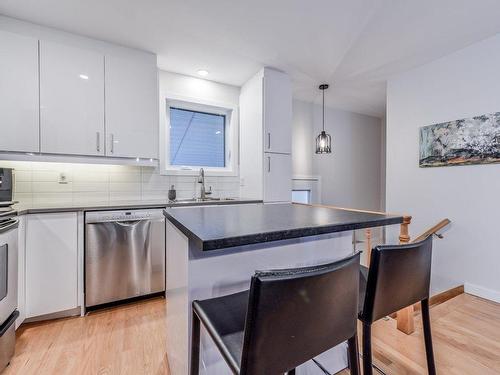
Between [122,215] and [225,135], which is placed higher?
[225,135]

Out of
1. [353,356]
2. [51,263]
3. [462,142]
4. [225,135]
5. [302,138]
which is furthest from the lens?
[302,138]

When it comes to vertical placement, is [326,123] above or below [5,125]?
above

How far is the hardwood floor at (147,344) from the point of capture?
4.83ft

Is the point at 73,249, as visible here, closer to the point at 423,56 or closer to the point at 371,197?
the point at 423,56

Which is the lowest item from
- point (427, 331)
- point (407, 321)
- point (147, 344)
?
point (147, 344)

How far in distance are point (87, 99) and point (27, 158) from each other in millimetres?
719

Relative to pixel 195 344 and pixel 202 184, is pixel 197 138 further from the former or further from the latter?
pixel 195 344

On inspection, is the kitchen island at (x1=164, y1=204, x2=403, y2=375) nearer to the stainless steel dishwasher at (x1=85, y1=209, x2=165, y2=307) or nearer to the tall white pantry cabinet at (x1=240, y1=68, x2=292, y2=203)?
the stainless steel dishwasher at (x1=85, y1=209, x2=165, y2=307)

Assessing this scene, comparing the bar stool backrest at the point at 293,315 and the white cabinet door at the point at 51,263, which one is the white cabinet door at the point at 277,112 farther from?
the bar stool backrest at the point at 293,315

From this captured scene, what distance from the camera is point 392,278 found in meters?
0.92

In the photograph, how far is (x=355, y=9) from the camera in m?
1.98

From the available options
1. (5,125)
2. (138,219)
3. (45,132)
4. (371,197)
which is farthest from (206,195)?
(371,197)

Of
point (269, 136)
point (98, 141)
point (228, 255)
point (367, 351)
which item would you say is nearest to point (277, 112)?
point (269, 136)

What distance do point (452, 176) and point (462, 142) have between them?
0.37 meters
